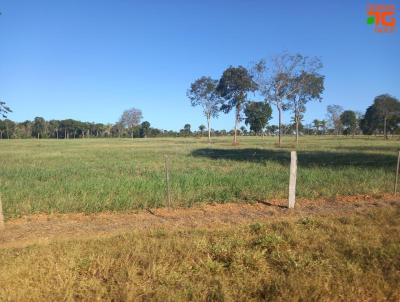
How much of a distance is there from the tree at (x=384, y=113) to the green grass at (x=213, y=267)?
79875 mm

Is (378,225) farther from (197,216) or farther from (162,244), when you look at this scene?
(162,244)

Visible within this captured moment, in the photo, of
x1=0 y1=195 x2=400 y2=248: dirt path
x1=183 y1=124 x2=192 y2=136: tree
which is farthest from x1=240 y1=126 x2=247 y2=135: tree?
x1=0 y1=195 x2=400 y2=248: dirt path

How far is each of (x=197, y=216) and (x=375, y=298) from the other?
504 centimetres

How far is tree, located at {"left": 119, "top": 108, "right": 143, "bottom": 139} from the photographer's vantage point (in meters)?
145

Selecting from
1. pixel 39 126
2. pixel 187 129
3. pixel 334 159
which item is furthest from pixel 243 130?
pixel 334 159

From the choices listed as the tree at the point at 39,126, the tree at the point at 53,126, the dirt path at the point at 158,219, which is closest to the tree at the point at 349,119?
the tree at the point at 53,126

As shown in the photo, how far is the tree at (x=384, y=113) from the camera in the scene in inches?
3150

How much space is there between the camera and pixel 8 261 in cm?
579

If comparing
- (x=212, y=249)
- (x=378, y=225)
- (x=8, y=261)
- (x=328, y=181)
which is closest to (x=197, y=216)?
(x=212, y=249)

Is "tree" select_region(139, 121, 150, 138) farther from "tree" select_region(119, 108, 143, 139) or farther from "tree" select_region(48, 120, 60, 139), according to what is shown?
"tree" select_region(48, 120, 60, 139)

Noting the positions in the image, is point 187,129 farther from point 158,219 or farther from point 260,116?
point 158,219

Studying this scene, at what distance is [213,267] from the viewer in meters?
5.66

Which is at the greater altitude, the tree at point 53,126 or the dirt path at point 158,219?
the tree at point 53,126

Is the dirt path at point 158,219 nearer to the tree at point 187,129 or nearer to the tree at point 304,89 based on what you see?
the tree at point 304,89
